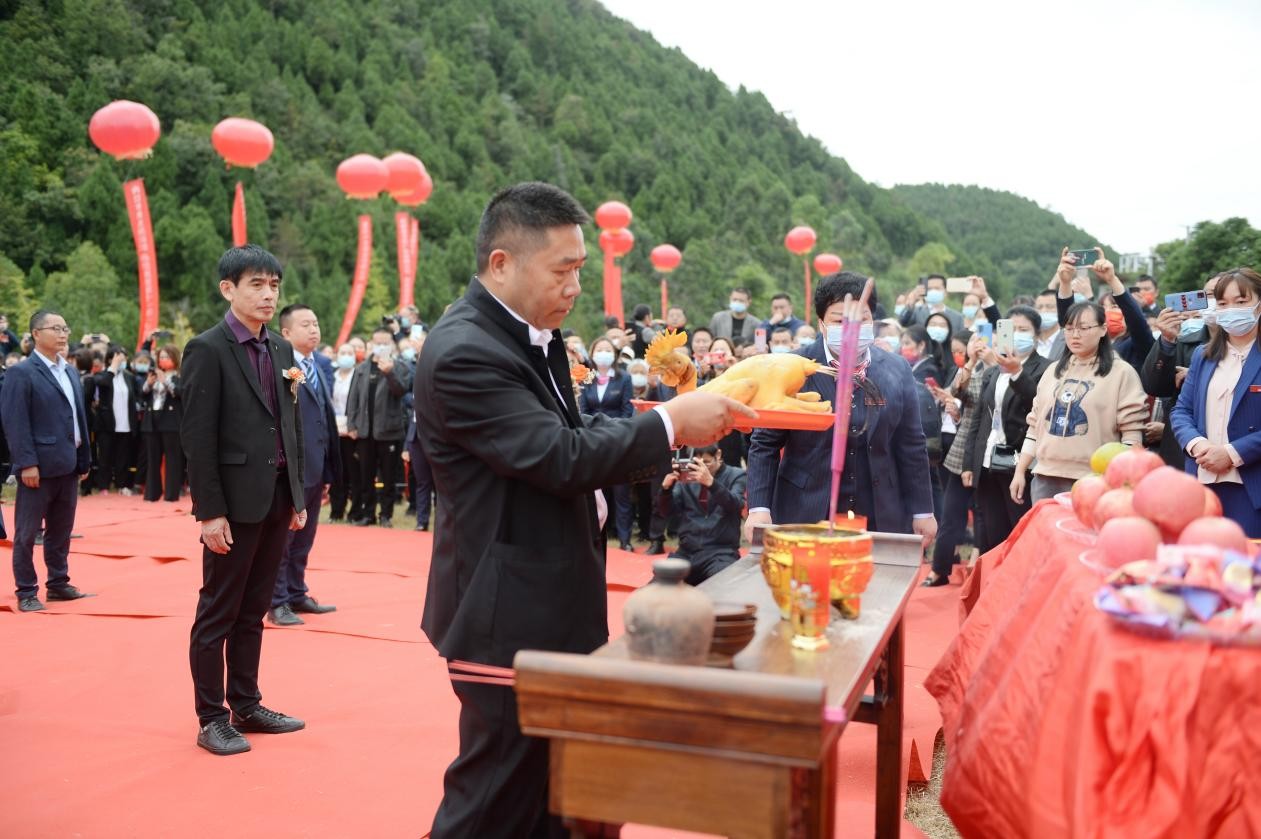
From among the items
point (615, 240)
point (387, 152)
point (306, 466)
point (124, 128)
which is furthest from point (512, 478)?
point (387, 152)

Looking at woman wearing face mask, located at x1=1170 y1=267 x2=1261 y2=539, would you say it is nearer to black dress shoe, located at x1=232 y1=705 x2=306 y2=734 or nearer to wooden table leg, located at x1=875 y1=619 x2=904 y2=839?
wooden table leg, located at x1=875 y1=619 x2=904 y2=839

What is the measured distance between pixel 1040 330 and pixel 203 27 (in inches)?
1423

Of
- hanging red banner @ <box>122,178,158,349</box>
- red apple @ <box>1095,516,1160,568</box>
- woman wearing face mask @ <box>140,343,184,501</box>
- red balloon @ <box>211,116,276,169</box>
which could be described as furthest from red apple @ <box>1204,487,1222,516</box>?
hanging red banner @ <box>122,178,158,349</box>

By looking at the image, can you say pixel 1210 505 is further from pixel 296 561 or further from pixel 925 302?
pixel 925 302

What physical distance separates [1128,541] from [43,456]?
19.6 ft

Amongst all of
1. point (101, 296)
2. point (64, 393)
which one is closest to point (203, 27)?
point (101, 296)

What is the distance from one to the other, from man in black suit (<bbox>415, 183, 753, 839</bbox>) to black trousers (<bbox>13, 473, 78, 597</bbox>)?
467 centimetres

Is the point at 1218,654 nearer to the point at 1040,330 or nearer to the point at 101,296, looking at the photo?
the point at 1040,330

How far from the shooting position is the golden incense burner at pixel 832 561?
6.03ft

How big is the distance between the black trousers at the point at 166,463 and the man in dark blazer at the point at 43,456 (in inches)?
185

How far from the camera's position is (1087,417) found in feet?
14.9

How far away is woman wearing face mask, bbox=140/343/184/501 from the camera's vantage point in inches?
422

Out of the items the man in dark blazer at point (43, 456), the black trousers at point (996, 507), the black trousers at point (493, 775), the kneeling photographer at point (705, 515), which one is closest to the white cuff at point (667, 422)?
the black trousers at point (493, 775)

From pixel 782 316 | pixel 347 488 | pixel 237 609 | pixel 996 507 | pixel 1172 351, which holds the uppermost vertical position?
pixel 782 316
